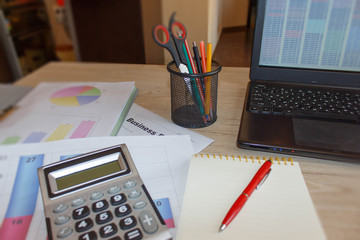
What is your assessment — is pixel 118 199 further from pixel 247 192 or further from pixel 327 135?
pixel 327 135

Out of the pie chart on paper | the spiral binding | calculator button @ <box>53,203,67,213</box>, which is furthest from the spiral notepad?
the pie chart on paper

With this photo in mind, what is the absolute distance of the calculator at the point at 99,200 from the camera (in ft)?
0.69

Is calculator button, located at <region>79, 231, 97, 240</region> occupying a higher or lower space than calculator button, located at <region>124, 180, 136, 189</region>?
lower

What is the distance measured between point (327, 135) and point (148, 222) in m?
0.24

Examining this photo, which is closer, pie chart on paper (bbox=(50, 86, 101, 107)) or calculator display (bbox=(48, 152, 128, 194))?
calculator display (bbox=(48, 152, 128, 194))

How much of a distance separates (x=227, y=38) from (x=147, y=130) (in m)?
0.20

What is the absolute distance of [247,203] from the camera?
24 centimetres

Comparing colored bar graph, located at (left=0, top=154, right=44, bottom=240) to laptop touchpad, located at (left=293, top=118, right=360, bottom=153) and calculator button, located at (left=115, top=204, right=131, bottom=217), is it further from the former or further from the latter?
laptop touchpad, located at (left=293, top=118, right=360, bottom=153)

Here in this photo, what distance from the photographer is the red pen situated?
0.22m

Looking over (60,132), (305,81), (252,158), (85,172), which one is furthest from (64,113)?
(305,81)

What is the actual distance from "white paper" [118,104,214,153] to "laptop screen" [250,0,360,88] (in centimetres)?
15

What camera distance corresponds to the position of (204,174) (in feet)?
0.90

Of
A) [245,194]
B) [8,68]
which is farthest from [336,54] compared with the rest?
[8,68]

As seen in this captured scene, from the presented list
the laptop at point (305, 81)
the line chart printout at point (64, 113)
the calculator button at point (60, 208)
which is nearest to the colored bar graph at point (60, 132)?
the line chart printout at point (64, 113)
